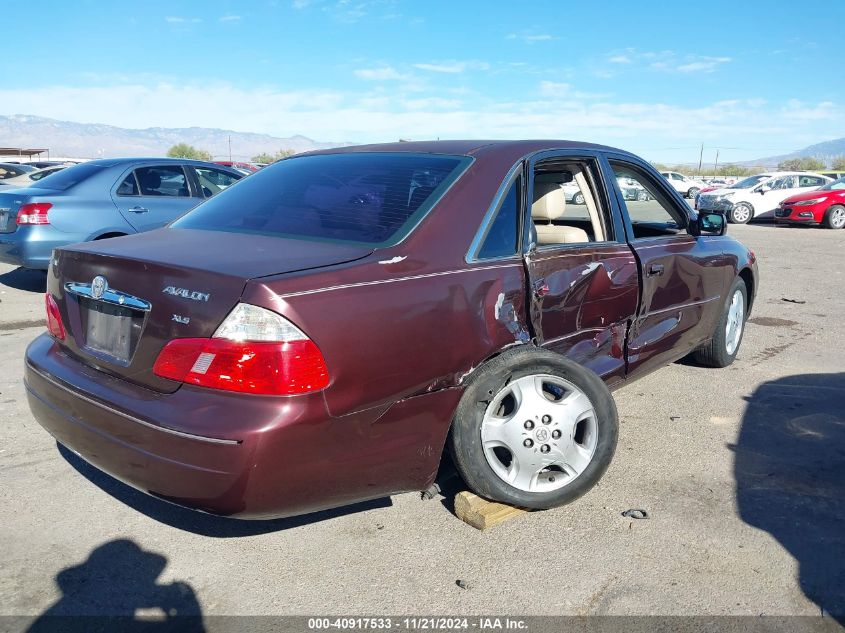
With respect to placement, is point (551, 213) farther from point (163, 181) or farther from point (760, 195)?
point (760, 195)

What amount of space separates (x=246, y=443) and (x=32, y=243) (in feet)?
20.7

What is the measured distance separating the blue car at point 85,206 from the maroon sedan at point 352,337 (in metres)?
4.54

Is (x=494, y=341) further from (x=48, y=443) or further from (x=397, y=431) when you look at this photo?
(x=48, y=443)

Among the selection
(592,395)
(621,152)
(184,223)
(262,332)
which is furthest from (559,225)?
(262,332)

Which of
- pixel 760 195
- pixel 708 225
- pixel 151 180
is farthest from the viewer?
pixel 760 195

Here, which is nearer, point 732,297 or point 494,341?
point 494,341

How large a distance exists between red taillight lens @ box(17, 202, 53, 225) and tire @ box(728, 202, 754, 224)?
1947 cm

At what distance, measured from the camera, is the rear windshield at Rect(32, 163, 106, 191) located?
785cm

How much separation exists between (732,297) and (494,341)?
9.76 ft

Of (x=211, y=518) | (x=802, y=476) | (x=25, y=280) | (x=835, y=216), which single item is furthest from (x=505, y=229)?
(x=835, y=216)

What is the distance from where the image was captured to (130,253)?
2.81 metres

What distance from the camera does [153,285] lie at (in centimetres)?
258

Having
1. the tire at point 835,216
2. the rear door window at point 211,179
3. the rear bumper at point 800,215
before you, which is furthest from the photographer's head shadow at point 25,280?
the tire at point 835,216

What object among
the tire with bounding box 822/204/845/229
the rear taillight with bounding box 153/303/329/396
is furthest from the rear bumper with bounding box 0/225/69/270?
the tire with bounding box 822/204/845/229
